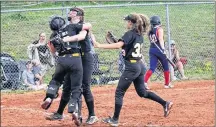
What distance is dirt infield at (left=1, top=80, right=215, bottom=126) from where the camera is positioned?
1067cm

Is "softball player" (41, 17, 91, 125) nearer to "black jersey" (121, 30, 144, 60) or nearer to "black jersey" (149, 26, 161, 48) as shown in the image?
"black jersey" (121, 30, 144, 60)

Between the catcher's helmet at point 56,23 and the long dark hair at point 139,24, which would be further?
the long dark hair at point 139,24

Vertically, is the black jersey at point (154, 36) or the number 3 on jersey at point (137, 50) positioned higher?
the number 3 on jersey at point (137, 50)

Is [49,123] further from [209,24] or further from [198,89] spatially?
[209,24]

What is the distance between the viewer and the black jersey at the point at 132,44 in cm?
1007

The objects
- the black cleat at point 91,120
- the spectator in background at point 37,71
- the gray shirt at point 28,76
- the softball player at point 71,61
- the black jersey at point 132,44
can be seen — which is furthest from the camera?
the spectator in background at point 37,71

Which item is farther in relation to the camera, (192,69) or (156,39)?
(192,69)

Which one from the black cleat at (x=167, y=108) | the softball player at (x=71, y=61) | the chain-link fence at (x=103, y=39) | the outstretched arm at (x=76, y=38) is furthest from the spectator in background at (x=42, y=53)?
the outstretched arm at (x=76, y=38)

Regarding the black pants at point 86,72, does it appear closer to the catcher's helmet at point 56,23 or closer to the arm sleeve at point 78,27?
the arm sleeve at point 78,27

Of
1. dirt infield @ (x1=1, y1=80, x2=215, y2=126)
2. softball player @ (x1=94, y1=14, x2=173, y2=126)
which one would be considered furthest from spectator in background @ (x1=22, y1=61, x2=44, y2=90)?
softball player @ (x1=94, y1=14, x2=173, y2=126)

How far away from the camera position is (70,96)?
10203 millimetres

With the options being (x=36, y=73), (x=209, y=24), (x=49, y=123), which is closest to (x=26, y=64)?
(x=36, y=73)

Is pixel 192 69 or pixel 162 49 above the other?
pixel 162 49

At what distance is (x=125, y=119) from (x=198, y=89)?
473 centimetres
